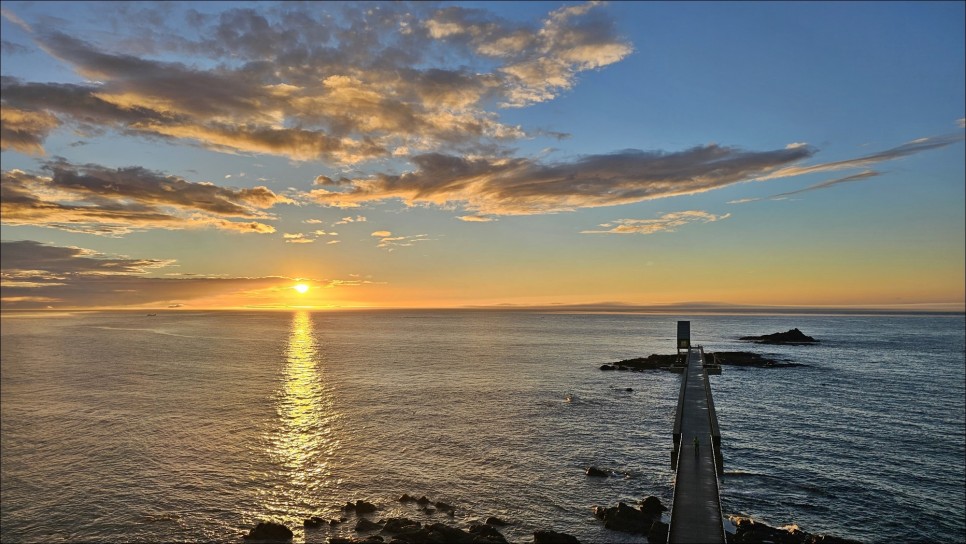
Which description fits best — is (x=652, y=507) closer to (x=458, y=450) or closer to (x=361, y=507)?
(x=361, y=507)

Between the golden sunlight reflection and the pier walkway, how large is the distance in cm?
2305

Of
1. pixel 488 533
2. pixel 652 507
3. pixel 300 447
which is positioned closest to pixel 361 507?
pixel 488 533

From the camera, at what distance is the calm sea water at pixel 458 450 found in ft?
106

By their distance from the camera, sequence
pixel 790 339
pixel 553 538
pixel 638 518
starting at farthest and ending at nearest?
pixel 790 339
pixel 638 518
pixel 553 538

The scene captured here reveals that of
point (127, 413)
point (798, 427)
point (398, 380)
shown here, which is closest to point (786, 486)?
point (798, 427)

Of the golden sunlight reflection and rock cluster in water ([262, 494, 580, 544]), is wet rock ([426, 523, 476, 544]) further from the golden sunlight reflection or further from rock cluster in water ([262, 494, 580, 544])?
the golden sunlight reflection

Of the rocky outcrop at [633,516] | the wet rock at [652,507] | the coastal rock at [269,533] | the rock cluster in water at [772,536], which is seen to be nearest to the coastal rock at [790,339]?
the rock cluster in water at [772,536]

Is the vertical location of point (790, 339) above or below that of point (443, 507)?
above

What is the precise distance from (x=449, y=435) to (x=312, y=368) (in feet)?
206

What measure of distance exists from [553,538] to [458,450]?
1770 centimetres

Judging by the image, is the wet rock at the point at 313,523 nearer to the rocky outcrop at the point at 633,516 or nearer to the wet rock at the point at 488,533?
the wet rock at the point at 488,533

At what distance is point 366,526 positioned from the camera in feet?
99.4

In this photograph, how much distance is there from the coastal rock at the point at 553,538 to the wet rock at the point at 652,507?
5.51 metres

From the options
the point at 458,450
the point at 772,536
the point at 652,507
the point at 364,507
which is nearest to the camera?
the point at 772,536
